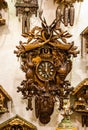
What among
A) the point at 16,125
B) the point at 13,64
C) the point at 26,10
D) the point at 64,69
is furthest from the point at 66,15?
the point at 16,125

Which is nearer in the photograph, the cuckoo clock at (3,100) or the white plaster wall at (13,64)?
the cuckoo clock at (3,100)

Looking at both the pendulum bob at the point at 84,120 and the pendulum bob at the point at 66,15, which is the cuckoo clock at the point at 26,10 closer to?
the pendulum bob at the point at 66,15

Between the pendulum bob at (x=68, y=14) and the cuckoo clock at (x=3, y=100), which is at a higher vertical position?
the pendulum bob at (x=68, y=14)

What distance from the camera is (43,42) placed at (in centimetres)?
286

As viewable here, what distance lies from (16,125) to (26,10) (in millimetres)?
907

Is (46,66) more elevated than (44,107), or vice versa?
(46,66)

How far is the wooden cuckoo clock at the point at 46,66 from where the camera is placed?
284cm

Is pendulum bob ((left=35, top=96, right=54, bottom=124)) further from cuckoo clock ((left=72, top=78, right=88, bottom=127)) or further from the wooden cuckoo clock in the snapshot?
cuckoo clock ((left=72, top=78, right=88, bottom=127))

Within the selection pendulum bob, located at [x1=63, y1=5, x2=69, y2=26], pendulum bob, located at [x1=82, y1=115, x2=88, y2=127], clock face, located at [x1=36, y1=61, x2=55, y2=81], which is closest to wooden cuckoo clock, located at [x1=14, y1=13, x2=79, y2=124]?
clock face, located at [x1=36, y1=61, x2=55, y2=81]

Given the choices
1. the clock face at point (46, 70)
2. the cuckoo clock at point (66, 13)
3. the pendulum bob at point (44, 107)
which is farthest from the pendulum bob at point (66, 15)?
the pendulum bob at point (44, 107)

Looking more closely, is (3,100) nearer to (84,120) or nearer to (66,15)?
(84,120)

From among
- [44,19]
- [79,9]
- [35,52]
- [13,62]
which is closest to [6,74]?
[13,62]

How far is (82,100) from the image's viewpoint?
294 cm

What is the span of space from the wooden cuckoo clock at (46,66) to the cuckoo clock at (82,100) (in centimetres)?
10
